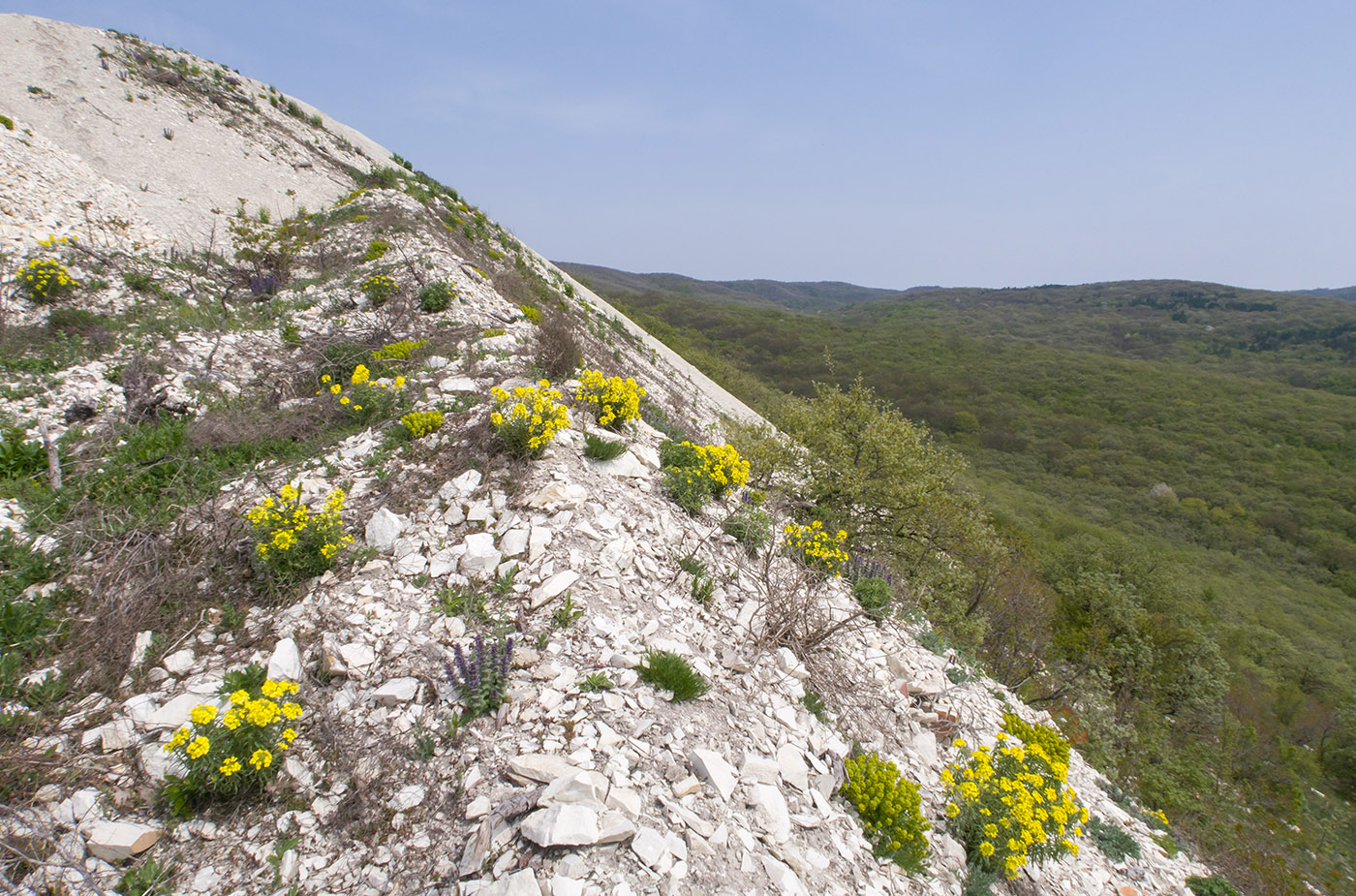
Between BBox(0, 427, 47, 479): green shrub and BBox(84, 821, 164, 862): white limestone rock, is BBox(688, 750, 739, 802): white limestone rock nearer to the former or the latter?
BBox(84, 821, 164, 862): white limestone rock

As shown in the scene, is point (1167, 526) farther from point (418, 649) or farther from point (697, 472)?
point (418, 649)

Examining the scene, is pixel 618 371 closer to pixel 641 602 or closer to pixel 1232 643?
pixel 641 602

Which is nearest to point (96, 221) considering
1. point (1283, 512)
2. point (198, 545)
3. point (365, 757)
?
point (198, 545)

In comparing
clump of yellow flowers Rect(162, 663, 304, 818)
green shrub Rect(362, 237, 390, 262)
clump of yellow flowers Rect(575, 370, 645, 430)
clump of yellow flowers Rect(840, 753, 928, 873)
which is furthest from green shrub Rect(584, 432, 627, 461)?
green shrub Rect(362, 237, 390, 262)

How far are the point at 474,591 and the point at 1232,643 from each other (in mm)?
36474

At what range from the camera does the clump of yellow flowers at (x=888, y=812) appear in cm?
377

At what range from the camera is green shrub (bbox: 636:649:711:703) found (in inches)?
155

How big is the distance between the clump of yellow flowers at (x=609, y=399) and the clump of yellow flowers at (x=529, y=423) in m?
1.11

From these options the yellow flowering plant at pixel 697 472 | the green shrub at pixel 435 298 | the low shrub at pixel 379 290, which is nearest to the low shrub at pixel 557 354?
the yellow flowering plant at pixel 697 472

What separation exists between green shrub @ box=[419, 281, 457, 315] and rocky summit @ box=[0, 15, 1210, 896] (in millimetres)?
403

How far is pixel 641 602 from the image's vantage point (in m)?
4.75

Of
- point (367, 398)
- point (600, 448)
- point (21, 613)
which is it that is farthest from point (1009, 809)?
point (367, 398)

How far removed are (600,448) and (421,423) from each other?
1916mm

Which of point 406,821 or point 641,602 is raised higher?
point 641,602
